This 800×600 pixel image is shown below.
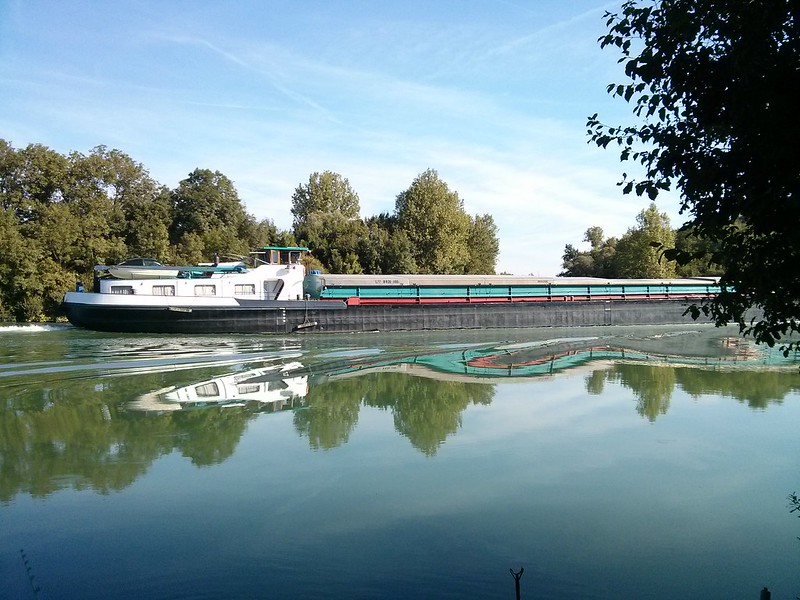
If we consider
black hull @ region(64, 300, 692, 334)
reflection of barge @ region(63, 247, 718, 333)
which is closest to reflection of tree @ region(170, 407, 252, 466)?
black hull @ region(64, 300, 692, 334)

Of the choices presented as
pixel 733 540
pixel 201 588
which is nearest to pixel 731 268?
pixel 733 540

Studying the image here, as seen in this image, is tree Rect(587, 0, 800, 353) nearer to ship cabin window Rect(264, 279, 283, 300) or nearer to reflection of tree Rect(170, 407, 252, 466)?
reflection of tree Rect(170, 407, 252, 466)

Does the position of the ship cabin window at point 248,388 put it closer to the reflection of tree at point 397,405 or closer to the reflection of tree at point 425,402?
the reflection of tree at point 397,405

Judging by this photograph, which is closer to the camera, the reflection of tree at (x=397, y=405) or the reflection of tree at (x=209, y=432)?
the reflection of tree at (x=209, y=432)

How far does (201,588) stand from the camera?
17.0 feet

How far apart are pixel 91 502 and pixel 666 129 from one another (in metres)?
6.56

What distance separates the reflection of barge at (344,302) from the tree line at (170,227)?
1034 cm

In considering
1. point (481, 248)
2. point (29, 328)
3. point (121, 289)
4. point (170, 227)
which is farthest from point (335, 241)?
point (121, 289)

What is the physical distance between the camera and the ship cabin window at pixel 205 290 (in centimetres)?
2750

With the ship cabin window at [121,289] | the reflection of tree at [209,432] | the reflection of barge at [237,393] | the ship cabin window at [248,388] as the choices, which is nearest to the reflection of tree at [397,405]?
the reflection of barge at [237,393]

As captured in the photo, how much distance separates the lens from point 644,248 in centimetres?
5675

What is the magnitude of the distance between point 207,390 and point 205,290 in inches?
570

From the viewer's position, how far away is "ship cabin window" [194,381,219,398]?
13297 millimetres

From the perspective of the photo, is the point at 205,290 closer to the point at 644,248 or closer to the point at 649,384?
the point at 649,384
